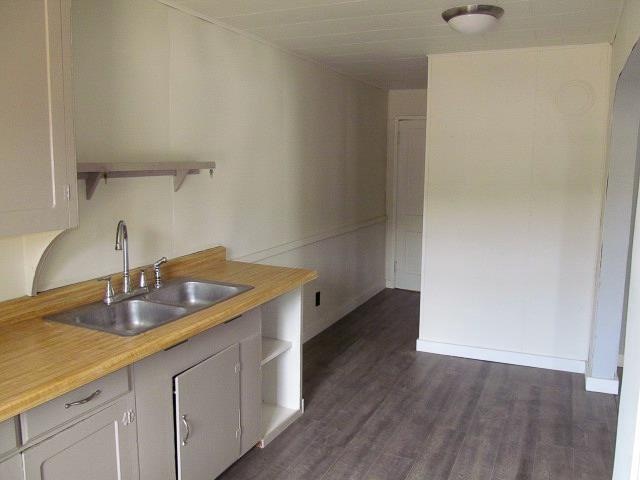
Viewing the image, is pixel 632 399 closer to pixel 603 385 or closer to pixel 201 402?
pixel 201 402

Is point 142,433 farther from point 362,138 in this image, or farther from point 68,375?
point 362,138

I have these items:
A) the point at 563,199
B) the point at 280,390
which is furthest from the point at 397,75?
the point at 280,390

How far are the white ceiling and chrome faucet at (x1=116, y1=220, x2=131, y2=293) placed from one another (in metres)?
1.20

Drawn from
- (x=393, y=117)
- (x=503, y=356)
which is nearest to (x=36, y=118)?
(x=503, y=356)

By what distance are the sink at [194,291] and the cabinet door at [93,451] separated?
2.58 ft

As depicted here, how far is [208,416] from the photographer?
232 cm

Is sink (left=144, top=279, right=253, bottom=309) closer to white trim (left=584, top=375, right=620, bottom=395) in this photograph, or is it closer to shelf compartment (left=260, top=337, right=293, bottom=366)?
shelf compartment (left=260, top=337, right=293, bottom=366)

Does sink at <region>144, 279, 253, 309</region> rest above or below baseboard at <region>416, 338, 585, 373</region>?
above

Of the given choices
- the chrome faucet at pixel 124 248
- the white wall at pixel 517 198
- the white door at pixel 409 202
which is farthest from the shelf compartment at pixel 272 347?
the white door at pixel 409 202

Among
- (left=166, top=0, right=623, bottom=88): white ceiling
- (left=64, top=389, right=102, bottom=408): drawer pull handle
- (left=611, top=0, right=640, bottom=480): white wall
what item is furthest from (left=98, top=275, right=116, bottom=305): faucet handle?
(left=611, top=0, right=640, bottom=480): white wall

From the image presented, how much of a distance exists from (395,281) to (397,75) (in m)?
2.37

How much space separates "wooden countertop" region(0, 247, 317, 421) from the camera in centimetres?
155

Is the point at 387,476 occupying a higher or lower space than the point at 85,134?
lower

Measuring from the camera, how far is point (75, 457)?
1739 mm
